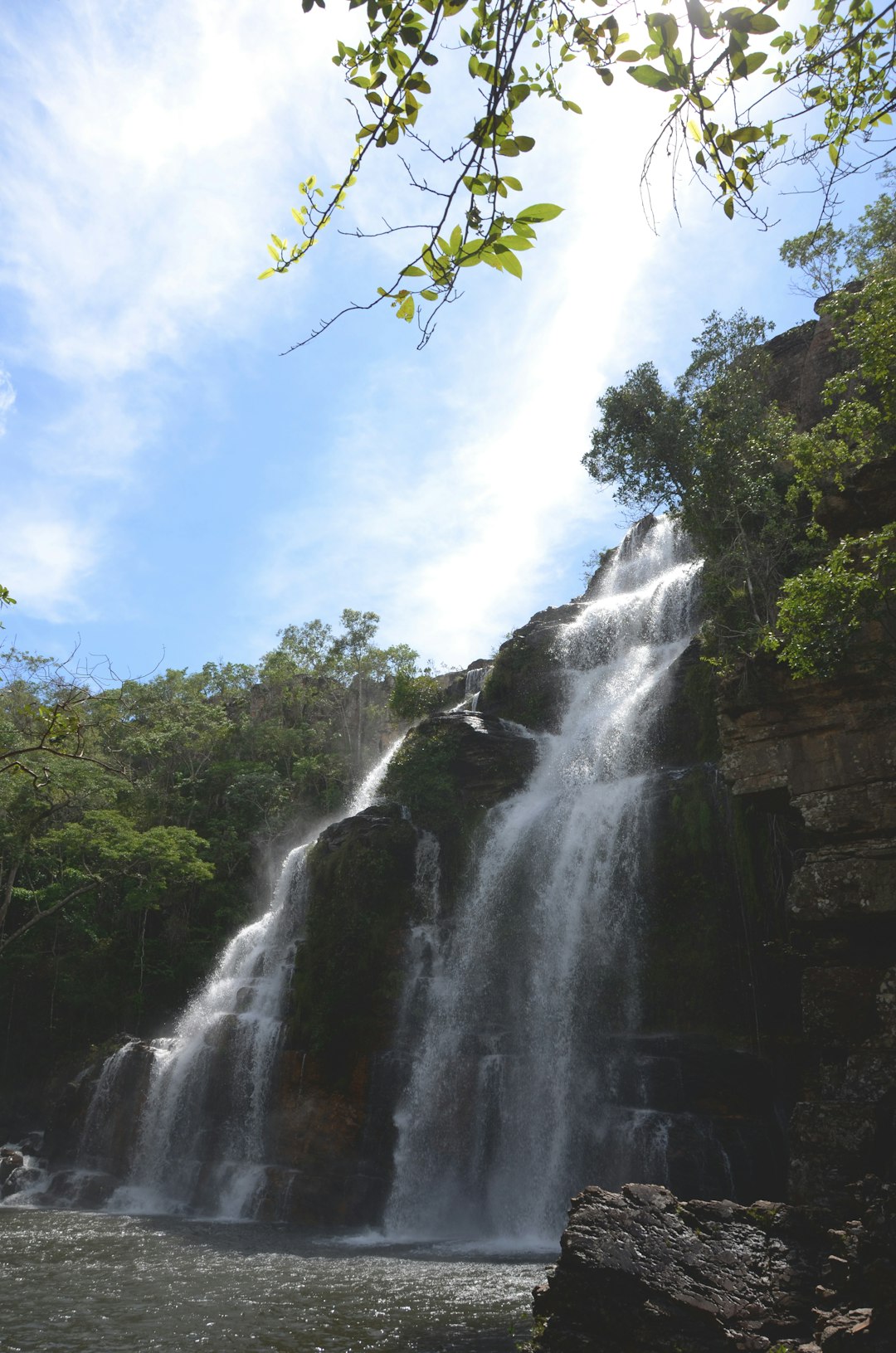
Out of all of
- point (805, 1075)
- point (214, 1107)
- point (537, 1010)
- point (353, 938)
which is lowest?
point (214, 1107)

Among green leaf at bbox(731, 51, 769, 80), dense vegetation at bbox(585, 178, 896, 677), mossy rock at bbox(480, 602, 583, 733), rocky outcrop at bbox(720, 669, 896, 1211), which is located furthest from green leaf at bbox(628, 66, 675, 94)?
mossy rock at bbox(480, 602, 583, 733)

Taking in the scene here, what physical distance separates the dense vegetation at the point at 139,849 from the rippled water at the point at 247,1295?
843cm

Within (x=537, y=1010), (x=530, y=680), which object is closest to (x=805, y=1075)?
(x=537, y=1010)

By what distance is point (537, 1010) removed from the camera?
1562 cm

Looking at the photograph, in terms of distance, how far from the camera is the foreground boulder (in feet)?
19.8

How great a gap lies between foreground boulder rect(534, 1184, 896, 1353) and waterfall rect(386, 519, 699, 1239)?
554 cm

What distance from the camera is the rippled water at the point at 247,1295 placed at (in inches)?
315

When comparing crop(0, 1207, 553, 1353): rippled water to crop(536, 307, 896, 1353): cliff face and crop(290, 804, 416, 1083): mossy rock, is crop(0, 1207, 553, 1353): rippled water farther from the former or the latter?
crop(290, 804, 416, 1083): mossy rock

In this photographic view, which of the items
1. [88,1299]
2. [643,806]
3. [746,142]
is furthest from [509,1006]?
[746,142]

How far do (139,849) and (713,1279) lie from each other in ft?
66.7

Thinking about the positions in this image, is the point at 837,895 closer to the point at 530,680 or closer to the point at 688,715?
the point at 688,715

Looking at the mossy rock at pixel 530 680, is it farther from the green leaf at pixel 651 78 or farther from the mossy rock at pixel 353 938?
the green leaf at pixel 651 78

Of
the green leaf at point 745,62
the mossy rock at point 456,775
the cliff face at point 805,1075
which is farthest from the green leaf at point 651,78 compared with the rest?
the mossy rock at point 456,775

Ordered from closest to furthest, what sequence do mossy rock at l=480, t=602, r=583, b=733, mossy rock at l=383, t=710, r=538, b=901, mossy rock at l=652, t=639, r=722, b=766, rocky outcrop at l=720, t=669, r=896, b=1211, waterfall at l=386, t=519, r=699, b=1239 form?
rocky outcrop at l=720, t=669, r=896, b=1211 < waterfall at l=386, t=519, r=699, b=1239 < mossy rock at l=652, t=639, r=722, b=766 < mossy rock at l=383, t=710, r=538, b=901 < mossy rock at l=480, t=602, r=583, b=733
